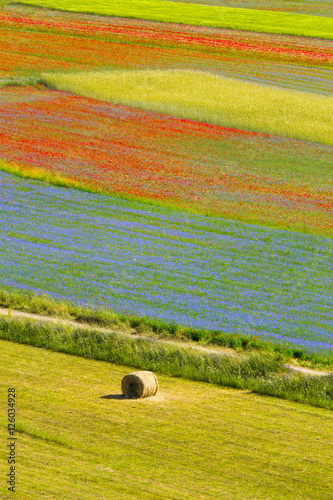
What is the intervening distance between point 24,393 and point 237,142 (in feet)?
93.1

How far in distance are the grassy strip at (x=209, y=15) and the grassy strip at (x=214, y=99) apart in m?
20.2

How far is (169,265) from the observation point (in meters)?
23.6

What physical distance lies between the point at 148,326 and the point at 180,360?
2404 millimetres

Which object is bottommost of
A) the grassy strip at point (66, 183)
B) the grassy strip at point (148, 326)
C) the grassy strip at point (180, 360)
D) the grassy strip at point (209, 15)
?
the grassy strip at point (180, 360)

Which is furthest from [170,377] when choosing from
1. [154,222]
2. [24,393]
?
[154,222]

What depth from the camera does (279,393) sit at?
15.6 m

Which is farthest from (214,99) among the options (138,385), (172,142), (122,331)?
(138,385)

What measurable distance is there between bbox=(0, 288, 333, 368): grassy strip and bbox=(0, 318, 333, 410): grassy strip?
95cm

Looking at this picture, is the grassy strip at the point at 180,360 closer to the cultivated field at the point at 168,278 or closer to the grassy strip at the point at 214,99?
the cultivated field at the point at 168,278

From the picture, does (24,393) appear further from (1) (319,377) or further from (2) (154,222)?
(2) (154,222)

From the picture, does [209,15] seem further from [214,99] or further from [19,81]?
[19,81]

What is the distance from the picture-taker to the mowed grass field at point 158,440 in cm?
1099

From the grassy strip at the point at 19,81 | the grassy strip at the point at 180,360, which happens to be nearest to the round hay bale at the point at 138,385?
the grassy strip at the point at 180,360

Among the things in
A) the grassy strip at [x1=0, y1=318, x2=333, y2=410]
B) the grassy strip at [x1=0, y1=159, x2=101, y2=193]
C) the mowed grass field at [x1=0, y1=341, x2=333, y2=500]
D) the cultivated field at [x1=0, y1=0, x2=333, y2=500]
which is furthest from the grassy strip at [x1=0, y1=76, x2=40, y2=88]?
the mowed grass field at [x1=0, y1=341, x2=333, y2=500]
